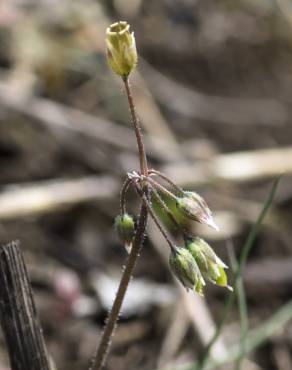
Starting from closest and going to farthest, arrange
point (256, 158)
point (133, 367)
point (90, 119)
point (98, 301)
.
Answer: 1. point (133, 367)
2. point (98, 301)
3. point (256, 158)
4. point (90, 119)

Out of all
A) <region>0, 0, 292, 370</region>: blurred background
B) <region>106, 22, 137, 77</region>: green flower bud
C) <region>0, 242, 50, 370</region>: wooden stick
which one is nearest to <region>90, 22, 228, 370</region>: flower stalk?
<region>106, 22, 137, 77</region>: green flower bud

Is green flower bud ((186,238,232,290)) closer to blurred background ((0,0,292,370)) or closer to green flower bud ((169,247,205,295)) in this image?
green flower bud ((169,247,205,295))

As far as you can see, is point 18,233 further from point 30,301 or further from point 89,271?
point 30,301

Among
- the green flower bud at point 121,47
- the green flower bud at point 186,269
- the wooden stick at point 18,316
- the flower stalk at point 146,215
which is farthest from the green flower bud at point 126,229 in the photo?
the green flower bud at point 121,47

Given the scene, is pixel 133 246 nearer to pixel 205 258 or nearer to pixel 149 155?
pixel 205 258

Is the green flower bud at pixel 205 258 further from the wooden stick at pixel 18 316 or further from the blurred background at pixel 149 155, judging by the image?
the blurred background at pixel 149 155

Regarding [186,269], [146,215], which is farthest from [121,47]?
[186,269]

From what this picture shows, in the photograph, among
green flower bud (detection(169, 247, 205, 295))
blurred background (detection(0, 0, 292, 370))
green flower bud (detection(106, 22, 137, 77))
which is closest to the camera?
green flower bud (detection(106, 22, 137, 77))

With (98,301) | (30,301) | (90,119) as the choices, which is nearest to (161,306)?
(98,301)
